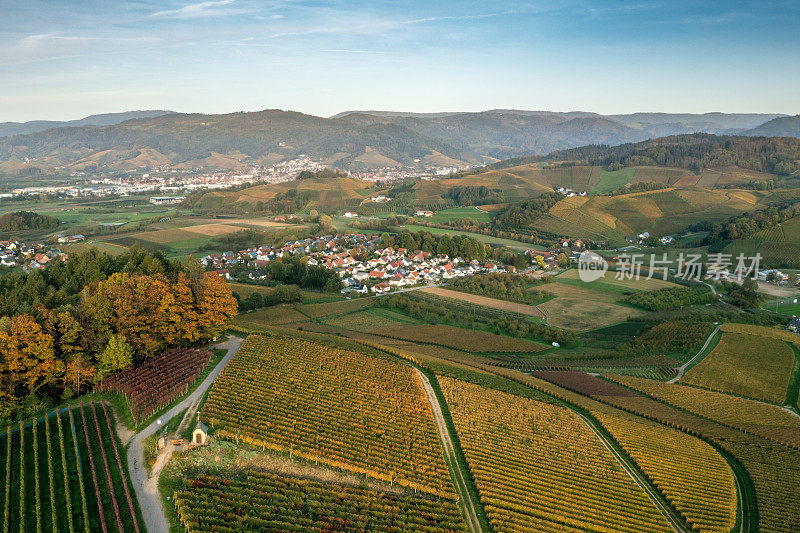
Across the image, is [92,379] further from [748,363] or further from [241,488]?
[748,363]

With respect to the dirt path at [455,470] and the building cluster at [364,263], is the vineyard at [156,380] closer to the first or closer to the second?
the dirt path at [455,470]

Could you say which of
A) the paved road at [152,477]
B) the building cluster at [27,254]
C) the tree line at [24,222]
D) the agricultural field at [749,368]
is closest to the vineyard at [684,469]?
the agricultural field at [749,368]

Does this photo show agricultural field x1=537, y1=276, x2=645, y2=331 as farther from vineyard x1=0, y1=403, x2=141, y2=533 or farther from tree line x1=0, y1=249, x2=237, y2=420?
vineyard x1=0, y1=403, x2=141, y2=533

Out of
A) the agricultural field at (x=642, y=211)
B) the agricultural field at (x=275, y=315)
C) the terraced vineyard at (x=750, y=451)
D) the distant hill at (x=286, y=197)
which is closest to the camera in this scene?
the terraced vineyard at (x=750, y=451)

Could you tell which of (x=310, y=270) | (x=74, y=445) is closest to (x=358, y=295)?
(x=310, y=270)

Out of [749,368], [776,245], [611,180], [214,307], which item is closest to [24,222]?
[214,307]

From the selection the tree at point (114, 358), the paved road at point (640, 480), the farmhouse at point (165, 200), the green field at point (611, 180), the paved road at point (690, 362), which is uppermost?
the green field at point (611, 180)

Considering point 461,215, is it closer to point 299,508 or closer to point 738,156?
point 738,156
